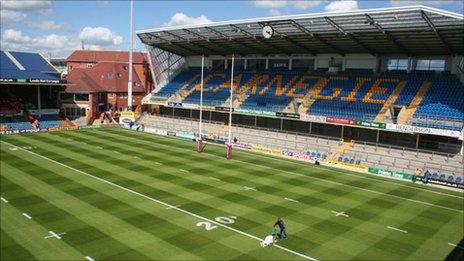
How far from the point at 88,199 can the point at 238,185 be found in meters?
10.9

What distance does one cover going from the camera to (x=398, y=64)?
52000 millimetres

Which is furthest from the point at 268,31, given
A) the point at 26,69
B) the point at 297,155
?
the point at 26,69

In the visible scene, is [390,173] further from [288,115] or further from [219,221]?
[219,221]

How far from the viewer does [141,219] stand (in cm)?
2212

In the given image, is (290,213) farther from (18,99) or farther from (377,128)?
(18,99)

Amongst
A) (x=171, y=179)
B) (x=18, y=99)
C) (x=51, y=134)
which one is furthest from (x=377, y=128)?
(x=18, y=99)

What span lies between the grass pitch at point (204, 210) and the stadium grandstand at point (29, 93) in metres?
20.6

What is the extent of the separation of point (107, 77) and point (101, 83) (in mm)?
1916

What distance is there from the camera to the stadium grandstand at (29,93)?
58156 mm

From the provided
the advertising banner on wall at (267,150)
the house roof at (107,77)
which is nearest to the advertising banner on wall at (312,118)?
the advertising banner on wall at (267,150)

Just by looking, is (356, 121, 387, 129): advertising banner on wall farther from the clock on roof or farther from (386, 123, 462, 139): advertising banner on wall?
the clock on roof

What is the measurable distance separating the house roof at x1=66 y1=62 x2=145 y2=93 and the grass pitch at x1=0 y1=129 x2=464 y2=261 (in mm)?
35135

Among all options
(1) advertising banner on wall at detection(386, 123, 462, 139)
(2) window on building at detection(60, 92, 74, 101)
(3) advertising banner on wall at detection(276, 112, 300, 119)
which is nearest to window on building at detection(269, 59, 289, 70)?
(3) advertising banner on wall at detection(276, 112, 300, 119)

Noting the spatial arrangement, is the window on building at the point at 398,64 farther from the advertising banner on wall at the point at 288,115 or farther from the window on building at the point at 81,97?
the window on building at the point at 81,97
